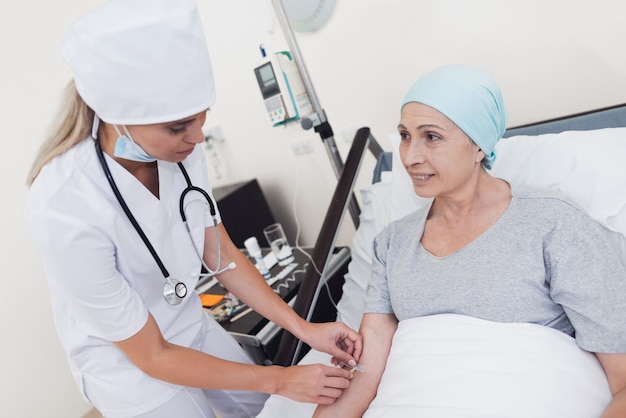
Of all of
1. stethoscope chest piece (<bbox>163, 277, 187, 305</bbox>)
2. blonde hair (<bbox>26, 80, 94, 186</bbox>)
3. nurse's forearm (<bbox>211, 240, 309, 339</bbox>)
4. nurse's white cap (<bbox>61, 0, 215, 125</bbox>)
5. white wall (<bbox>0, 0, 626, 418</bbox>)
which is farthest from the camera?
white wall (<bbox>0, 0, 626, 418</bbox>)

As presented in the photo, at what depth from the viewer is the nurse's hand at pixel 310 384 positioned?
92 cm

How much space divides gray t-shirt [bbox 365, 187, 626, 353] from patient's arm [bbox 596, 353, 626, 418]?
0.08 feet

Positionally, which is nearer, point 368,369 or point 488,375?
point 488,375

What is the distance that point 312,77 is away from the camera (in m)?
2.00

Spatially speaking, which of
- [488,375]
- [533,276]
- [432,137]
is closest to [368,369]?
[488,375]

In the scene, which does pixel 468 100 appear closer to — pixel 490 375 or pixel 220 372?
pixel 490 375

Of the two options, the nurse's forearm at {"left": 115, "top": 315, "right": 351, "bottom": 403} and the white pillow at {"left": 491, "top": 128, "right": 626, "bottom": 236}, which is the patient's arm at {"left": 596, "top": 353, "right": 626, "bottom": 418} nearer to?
the white pillow at {"left": 491, "top": 128, "right": 626, "bottom": 236}

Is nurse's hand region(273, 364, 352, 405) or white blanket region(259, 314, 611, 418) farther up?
nurse's hand region(273, 364, 352, 405)

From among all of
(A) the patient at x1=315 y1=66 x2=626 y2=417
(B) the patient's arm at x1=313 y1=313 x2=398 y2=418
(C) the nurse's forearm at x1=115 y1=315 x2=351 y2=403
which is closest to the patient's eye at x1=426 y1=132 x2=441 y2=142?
(A) the patient at x1=315 y1=66 x2=626 y2=417

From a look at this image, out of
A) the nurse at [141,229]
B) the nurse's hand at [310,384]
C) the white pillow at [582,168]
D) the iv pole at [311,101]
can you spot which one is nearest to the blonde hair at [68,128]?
the nurse at [141,229]

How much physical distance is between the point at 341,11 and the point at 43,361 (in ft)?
7.84

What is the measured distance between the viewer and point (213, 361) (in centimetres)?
94

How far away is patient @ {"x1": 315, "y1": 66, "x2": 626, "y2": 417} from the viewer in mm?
841

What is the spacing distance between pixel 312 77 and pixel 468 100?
1.16 metres
